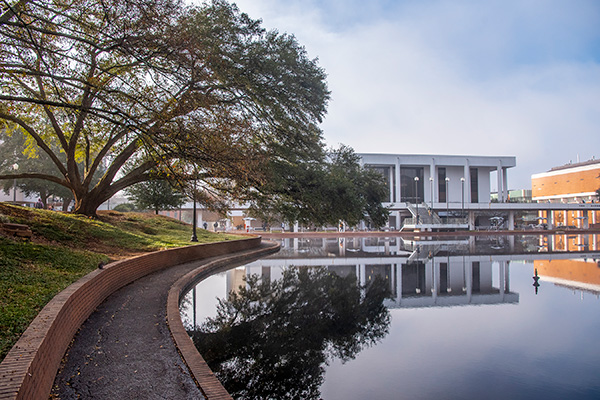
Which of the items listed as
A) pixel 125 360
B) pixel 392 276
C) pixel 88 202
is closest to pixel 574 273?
pixel 392 276

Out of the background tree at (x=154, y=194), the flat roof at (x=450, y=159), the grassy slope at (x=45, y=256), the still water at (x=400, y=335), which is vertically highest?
the flat roof at (x=450, y=159)

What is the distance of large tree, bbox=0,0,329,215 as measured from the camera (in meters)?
9.91

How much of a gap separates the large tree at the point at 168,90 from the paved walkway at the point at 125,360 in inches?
164

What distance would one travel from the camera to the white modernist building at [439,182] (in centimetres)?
6128

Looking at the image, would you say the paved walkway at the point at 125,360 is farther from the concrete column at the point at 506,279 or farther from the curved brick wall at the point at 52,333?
the concrete column at the point at 506,279

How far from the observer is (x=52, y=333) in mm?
5184

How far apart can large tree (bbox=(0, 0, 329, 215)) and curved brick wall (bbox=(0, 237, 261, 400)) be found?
3.06m

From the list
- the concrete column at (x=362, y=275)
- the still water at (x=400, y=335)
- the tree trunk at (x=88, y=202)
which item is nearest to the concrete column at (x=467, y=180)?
the concrete column at (x=362, y=275)

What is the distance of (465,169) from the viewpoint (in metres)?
63.1

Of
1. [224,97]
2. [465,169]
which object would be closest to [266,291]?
[224,97]

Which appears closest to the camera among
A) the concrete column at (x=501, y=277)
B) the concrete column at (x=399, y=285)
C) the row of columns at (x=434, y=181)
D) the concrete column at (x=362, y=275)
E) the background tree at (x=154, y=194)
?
→ the concrete column at (x=399, y=285)

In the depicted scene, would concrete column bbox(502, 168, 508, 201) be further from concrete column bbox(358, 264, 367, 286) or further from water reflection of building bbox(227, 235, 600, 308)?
concrete column bbox(358, 264, 367, 286)

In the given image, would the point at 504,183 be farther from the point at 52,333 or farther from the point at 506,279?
the point at 52,333

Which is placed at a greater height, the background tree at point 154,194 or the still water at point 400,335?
the background tree at point 154,194
